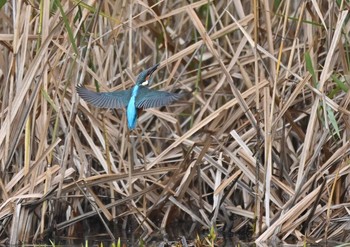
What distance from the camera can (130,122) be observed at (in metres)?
3.91

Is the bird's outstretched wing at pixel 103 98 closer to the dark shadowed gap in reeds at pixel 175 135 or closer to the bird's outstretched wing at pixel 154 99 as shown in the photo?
the bird's outstretched wing at pixel 154 99

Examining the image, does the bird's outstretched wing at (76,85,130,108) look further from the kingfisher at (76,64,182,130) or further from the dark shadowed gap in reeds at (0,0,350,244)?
the dark shadowed gap in reeds at (0,0,350,244)

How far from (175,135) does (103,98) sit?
86 centimetres

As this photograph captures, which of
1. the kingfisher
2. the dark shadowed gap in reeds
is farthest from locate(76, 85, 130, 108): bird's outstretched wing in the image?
the dark shadowed gap in reeds

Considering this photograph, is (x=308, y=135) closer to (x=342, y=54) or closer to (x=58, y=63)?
(x=342, y=54)

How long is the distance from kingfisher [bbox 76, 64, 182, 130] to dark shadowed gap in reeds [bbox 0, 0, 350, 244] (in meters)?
0.23

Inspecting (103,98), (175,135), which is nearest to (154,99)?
(103,98)

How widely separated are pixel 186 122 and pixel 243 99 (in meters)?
0.87

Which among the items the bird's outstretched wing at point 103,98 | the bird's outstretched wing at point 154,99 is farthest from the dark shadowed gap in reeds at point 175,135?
the bird's outstretched wing at point 154,99

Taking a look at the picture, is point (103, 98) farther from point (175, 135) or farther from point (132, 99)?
point (175, 135)

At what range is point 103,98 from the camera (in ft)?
13.1

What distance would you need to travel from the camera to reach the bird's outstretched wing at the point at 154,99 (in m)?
3.85

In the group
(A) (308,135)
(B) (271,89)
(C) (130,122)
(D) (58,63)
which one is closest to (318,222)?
(A) (308,135)

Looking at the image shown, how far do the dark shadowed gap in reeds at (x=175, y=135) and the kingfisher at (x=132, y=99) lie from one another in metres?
0.23
